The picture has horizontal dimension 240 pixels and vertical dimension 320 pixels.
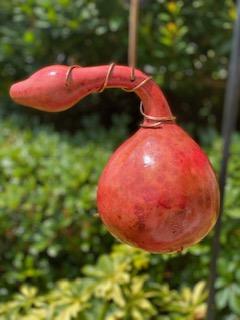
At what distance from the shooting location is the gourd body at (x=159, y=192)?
0.79 meters

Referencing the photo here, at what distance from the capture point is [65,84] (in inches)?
31.3

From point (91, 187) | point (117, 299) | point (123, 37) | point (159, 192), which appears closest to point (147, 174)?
point (159, 192)

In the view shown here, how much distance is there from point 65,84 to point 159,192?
22 centimetres

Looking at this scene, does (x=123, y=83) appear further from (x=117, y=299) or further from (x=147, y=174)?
(x=117, y=299)

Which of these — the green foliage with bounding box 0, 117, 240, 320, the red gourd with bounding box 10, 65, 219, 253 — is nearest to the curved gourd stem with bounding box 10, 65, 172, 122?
the red gourd with bounding box 10, 65, 219, 253

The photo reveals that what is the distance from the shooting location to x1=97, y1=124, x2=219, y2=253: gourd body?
2.59 ft

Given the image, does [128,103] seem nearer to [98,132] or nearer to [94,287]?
[98,132]

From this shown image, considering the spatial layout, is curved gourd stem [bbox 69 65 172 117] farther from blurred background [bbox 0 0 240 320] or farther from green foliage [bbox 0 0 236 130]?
green foliage [bbox 0 0 236 130]

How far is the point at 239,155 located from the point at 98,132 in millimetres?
743

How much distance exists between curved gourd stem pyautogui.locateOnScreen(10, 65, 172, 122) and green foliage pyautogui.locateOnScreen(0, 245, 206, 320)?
1.04m

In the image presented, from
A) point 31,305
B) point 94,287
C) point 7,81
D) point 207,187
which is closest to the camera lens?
point 207,187

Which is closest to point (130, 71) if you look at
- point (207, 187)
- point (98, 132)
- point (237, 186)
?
point (207, 187)

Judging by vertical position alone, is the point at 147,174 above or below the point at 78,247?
above

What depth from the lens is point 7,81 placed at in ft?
8.79
